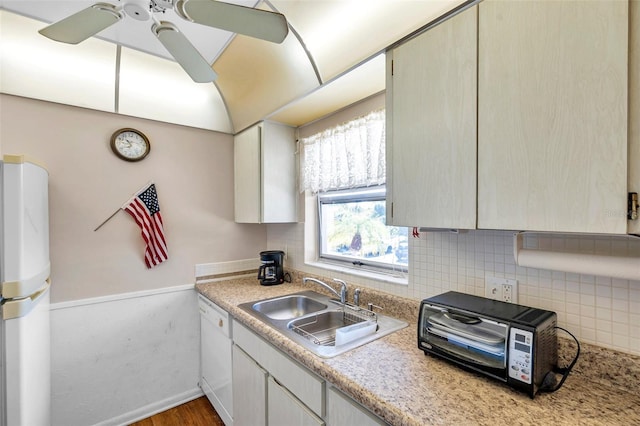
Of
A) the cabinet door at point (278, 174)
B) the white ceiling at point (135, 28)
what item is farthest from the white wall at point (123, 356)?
the white ceiling at point (135, 28)

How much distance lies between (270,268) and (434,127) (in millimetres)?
1716

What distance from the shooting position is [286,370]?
1320 mm

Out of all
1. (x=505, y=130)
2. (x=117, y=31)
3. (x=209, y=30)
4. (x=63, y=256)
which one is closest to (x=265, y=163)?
(x=209, y=30)

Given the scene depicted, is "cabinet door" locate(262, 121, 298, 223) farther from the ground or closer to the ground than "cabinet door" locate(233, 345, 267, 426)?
farther from the ground

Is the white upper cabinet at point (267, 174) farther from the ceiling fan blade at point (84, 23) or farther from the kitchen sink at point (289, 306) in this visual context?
the ceiling fan blade at point (84, 23)

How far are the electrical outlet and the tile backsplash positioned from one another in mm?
17

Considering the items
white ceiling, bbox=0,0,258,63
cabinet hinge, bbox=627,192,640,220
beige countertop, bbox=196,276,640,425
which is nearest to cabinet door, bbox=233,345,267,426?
beige countertop, bbox=196,276,640,425

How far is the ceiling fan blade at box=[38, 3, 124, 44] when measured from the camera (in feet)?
3.39

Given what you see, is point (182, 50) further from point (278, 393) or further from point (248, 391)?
point (248, 391)

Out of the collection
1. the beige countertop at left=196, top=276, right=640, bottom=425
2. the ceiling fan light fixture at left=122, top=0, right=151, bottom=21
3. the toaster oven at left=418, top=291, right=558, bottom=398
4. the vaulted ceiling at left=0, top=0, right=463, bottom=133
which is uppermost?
the vaulted ceiling at left=0, top=0, right=463, bottom=133

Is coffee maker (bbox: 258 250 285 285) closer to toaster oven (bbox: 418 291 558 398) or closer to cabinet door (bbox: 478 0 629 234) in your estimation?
toaster oven (bbox: 418 291 558 398)

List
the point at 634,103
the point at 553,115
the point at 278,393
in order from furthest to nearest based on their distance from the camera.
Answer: the point at 278,393
the point at 553,115
the point at 634,103

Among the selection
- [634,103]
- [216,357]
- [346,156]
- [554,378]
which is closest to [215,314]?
[216,357]

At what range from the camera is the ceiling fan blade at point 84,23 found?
3.39 ft
